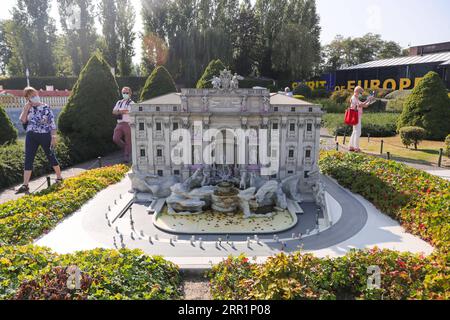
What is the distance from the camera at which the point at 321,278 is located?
1425cm

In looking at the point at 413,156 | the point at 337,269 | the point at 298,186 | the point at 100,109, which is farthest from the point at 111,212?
the point at 413,156

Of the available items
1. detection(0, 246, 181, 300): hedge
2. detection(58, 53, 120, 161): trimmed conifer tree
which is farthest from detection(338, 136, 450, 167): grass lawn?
detection(0, 246, 181, 300): hedge

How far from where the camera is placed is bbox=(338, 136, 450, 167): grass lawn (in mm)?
36625

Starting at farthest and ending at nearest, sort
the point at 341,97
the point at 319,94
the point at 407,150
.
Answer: the point at 319,94 → the point at 341,97 → the point at 407,150

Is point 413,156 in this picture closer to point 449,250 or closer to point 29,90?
point 449,250

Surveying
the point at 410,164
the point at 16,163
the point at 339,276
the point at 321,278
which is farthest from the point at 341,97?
the point at 321,278

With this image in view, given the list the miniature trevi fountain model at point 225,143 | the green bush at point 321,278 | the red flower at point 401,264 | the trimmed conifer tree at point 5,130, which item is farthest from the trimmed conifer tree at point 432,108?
the trimmed conifer tree at point 5,130

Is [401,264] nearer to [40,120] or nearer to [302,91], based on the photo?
[40,120]

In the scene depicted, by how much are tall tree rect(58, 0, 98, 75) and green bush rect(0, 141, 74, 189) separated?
36.0 m

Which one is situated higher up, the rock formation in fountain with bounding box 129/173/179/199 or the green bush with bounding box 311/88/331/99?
the green bush with bounding box 311/88/331/99

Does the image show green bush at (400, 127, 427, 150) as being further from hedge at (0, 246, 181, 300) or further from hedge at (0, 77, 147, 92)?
hedge at (0, 77, 147, 92)

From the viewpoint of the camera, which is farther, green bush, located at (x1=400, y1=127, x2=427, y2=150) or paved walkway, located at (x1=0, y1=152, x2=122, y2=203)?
green bush, located at (x1=400, y1=127, x2=427, y2=150)

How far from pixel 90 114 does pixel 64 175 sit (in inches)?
370

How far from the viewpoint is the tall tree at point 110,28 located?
6444 cm
